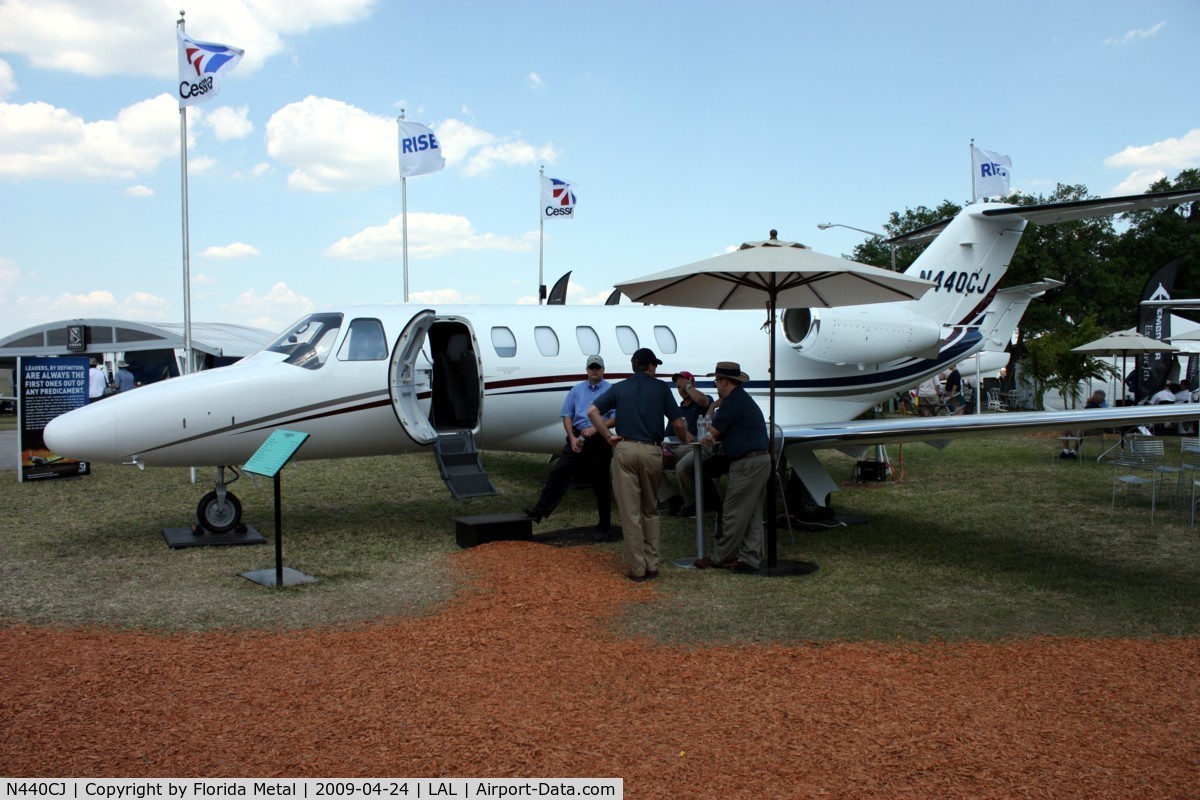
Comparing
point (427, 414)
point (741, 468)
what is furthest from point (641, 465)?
point (427, 414)

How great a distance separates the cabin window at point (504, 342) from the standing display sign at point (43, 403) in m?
8.53

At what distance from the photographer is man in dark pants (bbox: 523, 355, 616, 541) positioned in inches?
377

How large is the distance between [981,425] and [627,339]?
17.6 ft

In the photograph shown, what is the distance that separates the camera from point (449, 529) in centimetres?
1062

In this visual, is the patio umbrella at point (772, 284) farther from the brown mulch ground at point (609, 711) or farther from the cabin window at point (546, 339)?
the brown mulch ground at point (609, 711)

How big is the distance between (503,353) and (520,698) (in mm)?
6878

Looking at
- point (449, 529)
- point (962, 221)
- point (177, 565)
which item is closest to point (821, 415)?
point (962, 221)

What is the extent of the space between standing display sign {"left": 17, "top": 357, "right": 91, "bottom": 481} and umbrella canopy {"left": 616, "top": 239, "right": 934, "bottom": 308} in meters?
11.5

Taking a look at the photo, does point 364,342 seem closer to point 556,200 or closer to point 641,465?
point 641,465

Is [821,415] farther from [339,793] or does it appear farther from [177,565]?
[339,793]

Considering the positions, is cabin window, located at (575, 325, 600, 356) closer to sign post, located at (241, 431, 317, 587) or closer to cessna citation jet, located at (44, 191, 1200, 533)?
cessna citation jet, located at (44, 191, 1200, 533)

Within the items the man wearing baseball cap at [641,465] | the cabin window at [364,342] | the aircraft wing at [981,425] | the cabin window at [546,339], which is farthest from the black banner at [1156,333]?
the cabin window at [364,342]

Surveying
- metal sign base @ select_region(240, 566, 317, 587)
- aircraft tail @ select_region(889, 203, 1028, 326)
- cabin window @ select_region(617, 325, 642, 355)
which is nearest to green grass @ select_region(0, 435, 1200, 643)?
metal sign base @ select_region(240, 566, 317, 587)

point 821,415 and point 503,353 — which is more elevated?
point 503,353
